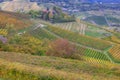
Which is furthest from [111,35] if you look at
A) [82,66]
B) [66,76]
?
[66,76]

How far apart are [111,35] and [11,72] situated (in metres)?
103

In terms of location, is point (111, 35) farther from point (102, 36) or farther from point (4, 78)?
point (4, 78)

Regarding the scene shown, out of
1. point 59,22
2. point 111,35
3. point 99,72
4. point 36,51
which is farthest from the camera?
point 59,22

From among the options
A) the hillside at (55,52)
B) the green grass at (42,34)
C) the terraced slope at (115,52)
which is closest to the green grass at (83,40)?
the hillside at (55,52)

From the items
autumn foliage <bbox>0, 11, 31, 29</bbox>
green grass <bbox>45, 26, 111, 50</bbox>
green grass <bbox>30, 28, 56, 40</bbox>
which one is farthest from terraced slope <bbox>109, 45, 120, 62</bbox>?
autumn foliage <bbox>0, 11, 31, 29</bbox>

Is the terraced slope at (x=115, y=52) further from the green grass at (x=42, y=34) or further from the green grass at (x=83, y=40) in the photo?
the green grass at (x=42, y=34)

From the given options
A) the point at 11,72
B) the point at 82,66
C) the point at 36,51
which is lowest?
the point at 36,51

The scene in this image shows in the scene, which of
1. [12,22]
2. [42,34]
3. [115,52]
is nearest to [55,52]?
[115,52]

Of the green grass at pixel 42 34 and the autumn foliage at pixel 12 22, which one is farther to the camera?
the autumn foliage at pixel 12 22

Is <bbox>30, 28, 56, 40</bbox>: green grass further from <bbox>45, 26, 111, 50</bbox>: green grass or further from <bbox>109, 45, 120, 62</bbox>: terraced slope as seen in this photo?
<bbox>109, 45, 120, 62</bbox>: terraced slope

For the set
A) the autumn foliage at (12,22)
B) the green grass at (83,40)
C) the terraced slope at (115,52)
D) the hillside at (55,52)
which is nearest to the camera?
the hillside at (55,52)

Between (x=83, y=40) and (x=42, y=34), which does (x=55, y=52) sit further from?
(x=42, y=34)

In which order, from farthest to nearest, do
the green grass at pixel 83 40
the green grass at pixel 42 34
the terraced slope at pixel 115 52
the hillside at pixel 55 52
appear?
1. the green grass at pixel 42 34
2. the green grass at pixel 83 40
3. the terraced slope at pixel 115 52
4. the hillside at pixel 55 52

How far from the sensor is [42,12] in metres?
151
